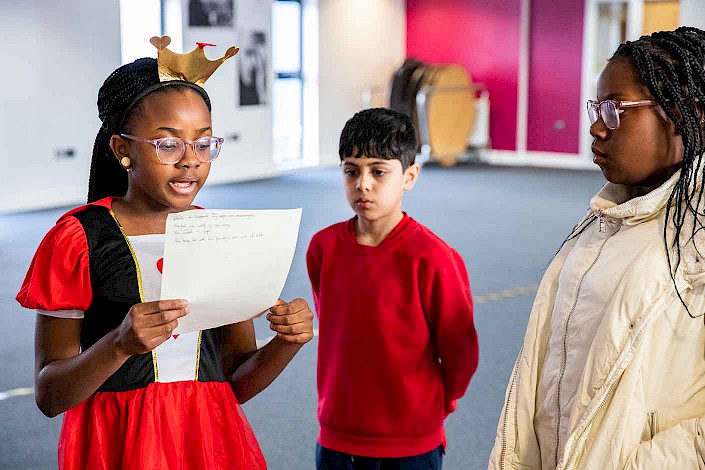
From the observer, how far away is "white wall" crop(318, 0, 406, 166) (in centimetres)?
1291

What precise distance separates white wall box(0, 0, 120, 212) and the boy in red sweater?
7552 millimetres

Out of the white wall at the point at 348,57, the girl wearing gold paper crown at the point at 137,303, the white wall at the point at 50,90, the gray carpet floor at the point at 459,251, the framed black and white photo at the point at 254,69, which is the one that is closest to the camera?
the girl wearing gold paper crown at the point at 137,303

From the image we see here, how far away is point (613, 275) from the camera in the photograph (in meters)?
1.55

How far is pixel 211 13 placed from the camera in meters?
10.9

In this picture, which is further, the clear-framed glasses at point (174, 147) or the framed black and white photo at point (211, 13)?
the framed black and white photo at point (211, 13)

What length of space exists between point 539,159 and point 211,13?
5.24 meters

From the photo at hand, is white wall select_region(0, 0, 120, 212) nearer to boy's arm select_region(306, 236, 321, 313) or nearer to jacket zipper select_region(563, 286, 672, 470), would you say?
boy's arm select_region(306, 236, 321, 313)

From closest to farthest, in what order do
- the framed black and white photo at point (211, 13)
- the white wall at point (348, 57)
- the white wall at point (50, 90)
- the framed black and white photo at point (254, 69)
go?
1. the white wall at point (50, 90)
2. the framed black and white photo at point (211, 13)
3. the framed black and white photo at point (254, 69)
4. the white wall at point (348, 57)

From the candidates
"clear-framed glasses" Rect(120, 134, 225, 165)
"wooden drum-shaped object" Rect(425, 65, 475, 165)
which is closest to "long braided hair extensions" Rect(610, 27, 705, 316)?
"clear-framed glasses" Rect(120, 134, 225, 165)

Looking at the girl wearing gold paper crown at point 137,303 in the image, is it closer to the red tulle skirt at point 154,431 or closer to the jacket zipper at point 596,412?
the red tulle skirt at point 154,431

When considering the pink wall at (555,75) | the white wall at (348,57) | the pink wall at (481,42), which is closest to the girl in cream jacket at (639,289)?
the white wall at (348,57)

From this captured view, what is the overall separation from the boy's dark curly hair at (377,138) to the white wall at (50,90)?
747 centimetres

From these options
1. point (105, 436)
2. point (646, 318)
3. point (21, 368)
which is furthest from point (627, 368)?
point (21, 368)

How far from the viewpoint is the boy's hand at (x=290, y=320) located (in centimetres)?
162
